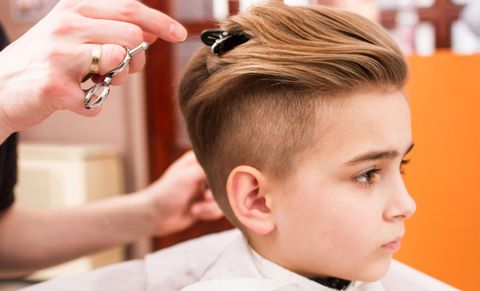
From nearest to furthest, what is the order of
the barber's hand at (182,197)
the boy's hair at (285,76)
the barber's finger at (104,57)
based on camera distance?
the barber's finger at (104,57) < the boy's hair at (285,76) < the barber's hand at (182,197)

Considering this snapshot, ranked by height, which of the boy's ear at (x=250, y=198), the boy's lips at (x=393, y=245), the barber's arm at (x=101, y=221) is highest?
the boy's ear at (x=250, y=198)

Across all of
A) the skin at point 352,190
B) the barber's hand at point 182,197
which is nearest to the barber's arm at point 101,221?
the barber's hand at point 182,197

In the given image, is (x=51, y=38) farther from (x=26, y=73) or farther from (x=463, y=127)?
(x=463, y=127)

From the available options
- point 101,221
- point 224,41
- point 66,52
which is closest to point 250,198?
point 224,41

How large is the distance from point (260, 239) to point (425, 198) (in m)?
0.27

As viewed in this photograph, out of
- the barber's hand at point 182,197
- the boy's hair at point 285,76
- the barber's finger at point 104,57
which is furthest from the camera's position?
the barber's hand at point 182,197

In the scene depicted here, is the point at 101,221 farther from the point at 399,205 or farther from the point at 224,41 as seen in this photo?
the point at 399,205

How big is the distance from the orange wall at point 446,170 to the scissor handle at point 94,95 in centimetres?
50

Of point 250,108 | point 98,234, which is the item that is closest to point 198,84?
point 250,108

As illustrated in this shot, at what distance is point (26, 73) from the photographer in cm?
77

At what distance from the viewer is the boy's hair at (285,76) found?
83 centimetres

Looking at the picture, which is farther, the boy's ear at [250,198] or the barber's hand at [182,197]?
the barber's hand at [182,197]

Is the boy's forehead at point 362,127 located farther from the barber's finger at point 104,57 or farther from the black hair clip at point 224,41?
the barber's finger at point 104,57

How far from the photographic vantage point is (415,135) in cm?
94
